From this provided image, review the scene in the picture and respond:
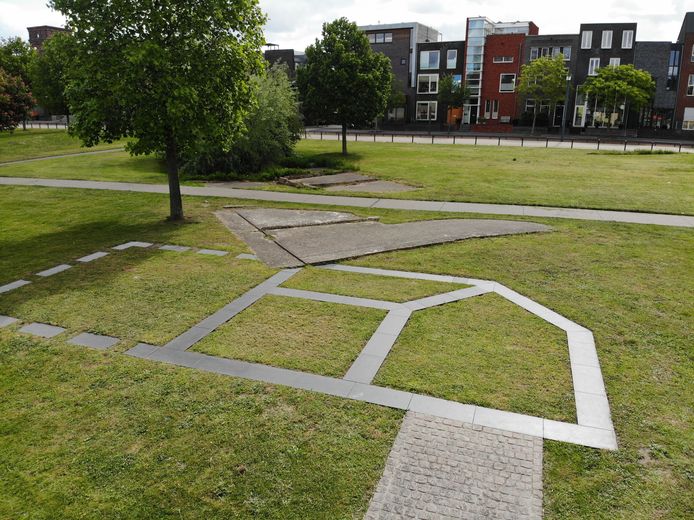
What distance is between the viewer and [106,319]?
8.05 metres

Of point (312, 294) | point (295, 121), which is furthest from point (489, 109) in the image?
point (312, 294)

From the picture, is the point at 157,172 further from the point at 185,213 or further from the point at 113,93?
the point at 113,93

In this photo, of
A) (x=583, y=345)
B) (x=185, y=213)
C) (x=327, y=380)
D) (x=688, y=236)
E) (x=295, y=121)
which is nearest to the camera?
(x=327, y=380)

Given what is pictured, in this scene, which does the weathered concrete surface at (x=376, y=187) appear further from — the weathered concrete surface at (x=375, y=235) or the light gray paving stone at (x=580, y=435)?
the light gray paving stone at (x=580, y=435)

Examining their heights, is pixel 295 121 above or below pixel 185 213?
above

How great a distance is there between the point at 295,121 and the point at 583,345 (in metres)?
22.6

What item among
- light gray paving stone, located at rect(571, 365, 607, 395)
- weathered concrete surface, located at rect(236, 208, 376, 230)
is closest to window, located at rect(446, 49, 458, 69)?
weathered concrete surface, located at rect(236, 208, 376, 230)

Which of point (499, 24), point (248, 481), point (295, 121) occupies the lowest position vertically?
point (248, 481)

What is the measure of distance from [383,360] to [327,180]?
1612 cm

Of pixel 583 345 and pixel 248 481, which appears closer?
pixel 248 481

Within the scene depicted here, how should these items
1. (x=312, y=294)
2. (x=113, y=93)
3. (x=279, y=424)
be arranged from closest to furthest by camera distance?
(x=279, y=424), (x=312, y=294), (x=113, y=93)

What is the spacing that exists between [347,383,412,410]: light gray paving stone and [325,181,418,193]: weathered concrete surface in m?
14.0

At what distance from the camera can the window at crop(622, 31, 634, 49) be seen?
59.4m

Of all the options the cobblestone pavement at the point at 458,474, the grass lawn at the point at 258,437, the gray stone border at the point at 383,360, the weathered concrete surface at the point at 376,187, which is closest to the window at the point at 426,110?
the weathered concrete surface at the point at 376,187
